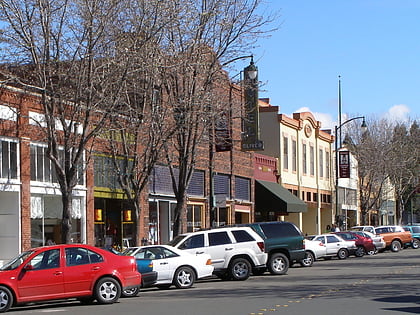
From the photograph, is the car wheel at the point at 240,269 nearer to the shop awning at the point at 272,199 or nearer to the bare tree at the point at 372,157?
the shop awning at the point at 272,199

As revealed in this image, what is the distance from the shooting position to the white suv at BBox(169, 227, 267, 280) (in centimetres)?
2328

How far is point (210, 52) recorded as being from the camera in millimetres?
26344

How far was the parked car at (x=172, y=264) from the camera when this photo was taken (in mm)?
20531

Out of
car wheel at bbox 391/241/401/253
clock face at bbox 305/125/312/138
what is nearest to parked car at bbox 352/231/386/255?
car wheel at bbox 391/241/401/253

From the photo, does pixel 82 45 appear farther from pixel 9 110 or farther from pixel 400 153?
pixel 400 153

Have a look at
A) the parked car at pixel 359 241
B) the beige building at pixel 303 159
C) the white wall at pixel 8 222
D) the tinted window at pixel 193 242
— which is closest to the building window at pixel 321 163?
the beige building at pixel 303 159

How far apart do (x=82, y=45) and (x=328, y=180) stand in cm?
4112

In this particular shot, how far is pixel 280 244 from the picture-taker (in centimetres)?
2517

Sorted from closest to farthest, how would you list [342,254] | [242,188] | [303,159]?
[342,254] < [242,188] < [303,159]

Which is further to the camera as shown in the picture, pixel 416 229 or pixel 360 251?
pixel 416 229

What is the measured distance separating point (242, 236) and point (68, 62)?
8065 millimetres

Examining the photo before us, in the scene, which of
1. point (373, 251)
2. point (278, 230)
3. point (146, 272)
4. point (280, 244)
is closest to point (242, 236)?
point (280, 244)

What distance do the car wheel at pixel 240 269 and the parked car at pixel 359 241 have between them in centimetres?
1474

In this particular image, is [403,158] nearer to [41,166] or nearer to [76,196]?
[76,196]
